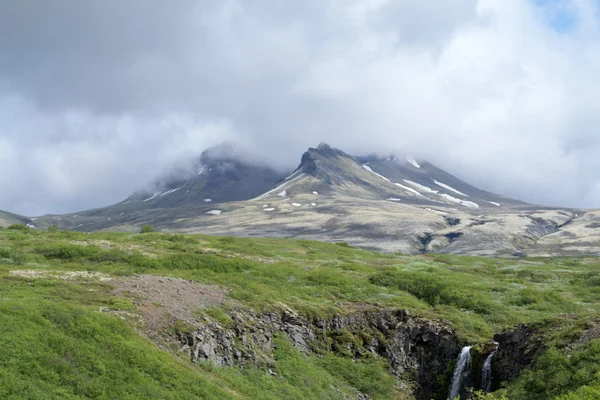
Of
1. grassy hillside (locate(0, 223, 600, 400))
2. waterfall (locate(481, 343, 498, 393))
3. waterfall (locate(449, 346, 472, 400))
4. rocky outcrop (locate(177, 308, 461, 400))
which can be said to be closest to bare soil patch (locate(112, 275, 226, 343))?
grassy hillside (locate(0, 223, 600, 400))

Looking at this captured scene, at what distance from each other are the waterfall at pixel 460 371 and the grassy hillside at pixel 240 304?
1511 millimetres

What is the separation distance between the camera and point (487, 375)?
3562 centimetres

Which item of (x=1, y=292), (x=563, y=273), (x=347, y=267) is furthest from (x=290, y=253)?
(x=1, y=292)

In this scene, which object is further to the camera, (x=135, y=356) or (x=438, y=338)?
(x=438, y=338)

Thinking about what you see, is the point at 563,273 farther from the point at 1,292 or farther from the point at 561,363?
the point at 1,292

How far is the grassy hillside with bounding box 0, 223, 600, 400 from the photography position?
2162 cm

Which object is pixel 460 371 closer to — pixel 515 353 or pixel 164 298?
pixel 515 353

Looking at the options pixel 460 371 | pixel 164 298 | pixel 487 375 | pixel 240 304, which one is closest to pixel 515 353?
pixel 487 375

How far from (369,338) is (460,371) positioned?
25.1 ft

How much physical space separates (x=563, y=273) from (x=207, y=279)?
5231 centimetres

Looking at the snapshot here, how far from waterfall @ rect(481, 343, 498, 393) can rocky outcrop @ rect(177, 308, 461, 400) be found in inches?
151

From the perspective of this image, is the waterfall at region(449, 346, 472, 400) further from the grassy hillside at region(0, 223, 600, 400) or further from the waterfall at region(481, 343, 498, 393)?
the waterfall at region(481, 343, 498, 393)

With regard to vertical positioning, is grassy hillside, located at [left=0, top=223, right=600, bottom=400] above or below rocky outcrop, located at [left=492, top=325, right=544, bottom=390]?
above

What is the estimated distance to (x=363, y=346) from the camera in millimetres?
41344
